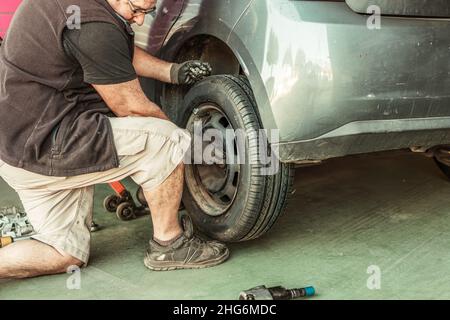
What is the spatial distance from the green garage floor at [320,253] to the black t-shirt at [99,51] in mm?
799

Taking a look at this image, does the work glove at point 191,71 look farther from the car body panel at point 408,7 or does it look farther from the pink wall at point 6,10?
the pink wall at point 6,10

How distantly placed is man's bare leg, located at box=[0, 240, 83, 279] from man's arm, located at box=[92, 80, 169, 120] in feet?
2.01

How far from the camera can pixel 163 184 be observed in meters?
2.34

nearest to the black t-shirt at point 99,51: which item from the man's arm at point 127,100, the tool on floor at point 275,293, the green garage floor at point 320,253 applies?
the man's arm at point 127,100

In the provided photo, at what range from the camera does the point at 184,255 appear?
7.92ft

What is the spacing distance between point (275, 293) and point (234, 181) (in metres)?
0.62

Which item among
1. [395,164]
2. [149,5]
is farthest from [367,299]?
[395,164]

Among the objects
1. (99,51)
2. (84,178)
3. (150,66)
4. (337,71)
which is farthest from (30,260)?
(337,71)

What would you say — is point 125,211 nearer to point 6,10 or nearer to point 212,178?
point 212,178

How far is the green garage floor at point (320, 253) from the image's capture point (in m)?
2.22

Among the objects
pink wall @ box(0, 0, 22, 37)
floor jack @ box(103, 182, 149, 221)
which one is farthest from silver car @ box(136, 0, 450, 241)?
pink wall @ box(0, 0, 22, 37)

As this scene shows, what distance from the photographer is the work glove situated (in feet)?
8.32
